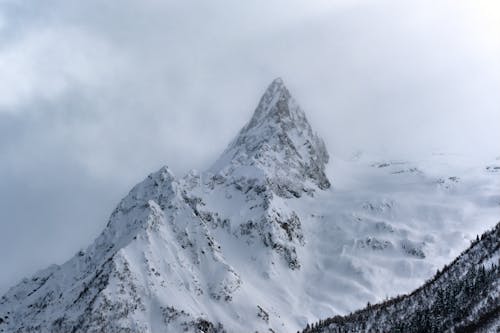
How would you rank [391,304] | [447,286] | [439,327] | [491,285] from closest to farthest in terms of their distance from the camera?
[491,285], [439,327], [447,286], [391,304]

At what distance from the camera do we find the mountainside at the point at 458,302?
13875 centimetres

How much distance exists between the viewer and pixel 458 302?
15375 centimetres

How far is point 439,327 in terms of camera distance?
6053 inches

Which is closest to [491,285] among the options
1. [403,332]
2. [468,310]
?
[468,310]

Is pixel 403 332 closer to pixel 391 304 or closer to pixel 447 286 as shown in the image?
pixel 447 286

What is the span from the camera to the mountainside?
13875 centimetres

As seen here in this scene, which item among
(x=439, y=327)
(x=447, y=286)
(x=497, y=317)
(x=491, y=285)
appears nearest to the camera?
(x=497, y=317)

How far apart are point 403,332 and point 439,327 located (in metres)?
16.3

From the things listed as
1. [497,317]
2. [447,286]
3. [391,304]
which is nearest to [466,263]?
[447,286]

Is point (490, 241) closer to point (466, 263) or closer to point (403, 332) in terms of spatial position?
point (466, 263)

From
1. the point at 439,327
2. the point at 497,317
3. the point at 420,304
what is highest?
the point at 420,304

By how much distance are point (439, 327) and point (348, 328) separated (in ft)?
157

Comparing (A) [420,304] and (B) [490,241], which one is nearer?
(B) [490,241]

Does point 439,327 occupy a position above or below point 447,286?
below
